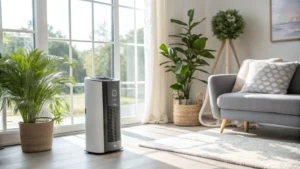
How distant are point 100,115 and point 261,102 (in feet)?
4.70

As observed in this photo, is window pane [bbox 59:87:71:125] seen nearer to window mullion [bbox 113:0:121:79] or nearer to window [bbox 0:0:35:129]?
window [bbox 0:0:35:129]

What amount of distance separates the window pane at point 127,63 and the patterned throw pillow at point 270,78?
1431 millimetres

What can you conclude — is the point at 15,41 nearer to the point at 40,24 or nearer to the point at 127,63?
the point at 40,24

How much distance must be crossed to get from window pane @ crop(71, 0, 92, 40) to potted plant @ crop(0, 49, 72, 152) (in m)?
0.79

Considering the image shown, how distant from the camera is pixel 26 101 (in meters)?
2.63

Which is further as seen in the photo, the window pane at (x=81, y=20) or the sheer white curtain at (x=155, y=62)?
the sheer white curtain at (x=155, y=62)

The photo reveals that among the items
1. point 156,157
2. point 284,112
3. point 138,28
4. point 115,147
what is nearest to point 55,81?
point 115,147

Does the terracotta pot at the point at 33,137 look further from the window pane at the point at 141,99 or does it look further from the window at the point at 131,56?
the window pane at the point at 141,99

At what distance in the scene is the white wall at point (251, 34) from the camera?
3.88m

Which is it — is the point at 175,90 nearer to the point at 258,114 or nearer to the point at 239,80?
the point at 239,80

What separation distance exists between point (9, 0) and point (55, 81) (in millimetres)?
920

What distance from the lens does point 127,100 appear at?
405 centimetres

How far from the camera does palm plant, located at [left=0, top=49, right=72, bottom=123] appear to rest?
2.62 metres

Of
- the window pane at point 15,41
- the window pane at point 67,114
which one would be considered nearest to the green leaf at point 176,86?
the window pane at point 67,114
